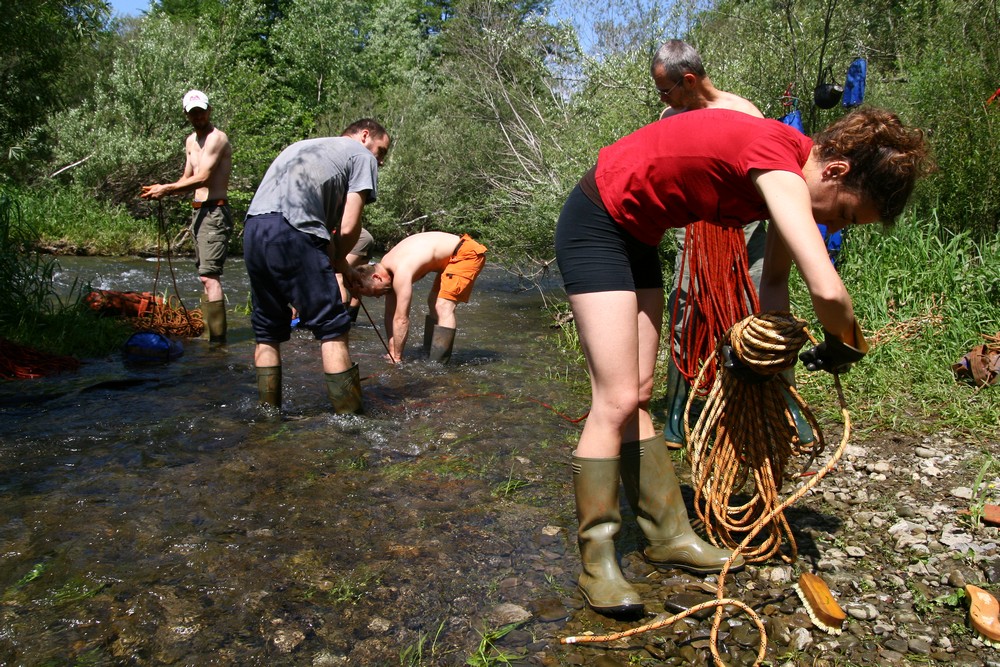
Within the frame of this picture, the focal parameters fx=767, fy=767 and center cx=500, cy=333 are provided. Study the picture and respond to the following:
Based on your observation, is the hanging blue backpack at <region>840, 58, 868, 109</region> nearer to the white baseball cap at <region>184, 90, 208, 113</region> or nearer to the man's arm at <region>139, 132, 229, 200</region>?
the man's arm at <region>139, 132, 229, 200</region>

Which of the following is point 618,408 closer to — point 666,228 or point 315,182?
point 666,228

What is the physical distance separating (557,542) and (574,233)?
1275mm

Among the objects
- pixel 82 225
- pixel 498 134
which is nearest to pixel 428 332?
pixel 498 134

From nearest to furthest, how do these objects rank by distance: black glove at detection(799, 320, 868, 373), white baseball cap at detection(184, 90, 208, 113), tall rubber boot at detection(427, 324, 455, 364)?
black glove at detection(799, 320, 868, 373) → tall rubber boot at detection(427, 324, 455, 364) → white baseball cap at detection(184, 90, 208, 113)

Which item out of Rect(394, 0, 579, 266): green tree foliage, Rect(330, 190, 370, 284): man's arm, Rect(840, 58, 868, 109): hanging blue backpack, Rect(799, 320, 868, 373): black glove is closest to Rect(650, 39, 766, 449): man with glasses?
Rect(799, 320, 868, 373): black glove

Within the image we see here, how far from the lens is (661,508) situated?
2.82m

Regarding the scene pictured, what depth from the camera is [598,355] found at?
95.9 inches

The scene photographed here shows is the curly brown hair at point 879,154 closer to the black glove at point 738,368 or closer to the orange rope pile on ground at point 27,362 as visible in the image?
the black glove at point 738,368

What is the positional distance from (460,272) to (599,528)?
13.5 feet

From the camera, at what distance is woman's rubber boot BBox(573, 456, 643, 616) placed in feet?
8.19

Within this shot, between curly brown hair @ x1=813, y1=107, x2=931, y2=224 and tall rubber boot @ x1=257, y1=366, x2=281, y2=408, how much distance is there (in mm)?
3314

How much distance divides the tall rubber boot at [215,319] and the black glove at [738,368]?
5.28 meters

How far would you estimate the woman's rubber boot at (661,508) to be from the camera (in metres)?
2.78

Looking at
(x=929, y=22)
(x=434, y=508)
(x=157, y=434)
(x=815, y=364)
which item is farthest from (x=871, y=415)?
(x=929, y=22)
